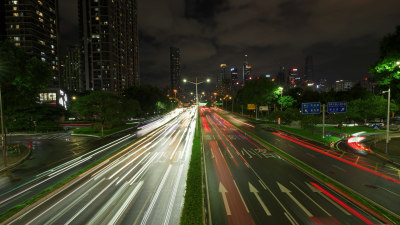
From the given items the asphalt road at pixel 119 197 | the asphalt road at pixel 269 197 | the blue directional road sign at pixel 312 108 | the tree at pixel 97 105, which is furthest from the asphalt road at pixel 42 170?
the blue directional road sign at pixel 312 108

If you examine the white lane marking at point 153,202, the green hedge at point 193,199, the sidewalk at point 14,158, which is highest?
the green hedge at point 193,199

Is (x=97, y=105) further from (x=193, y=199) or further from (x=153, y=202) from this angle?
(x=193, y=199)

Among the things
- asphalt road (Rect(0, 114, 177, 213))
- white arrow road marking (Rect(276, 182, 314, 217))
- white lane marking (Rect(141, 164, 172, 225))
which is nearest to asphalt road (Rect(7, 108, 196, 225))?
white lane marking (Rect(141, 164, 172, 225))

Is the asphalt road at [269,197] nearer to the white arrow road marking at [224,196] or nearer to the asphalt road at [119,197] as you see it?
the white arrow road marking at [224,196]

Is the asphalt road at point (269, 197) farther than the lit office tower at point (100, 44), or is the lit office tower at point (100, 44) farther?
the lit office tower at point (100, 44)

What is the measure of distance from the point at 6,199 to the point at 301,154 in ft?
91.8

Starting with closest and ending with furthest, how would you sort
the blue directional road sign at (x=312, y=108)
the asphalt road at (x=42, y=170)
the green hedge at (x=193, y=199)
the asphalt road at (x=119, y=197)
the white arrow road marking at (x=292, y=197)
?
the green hedge at (x=193, y=199), the asphalt road at (x=119, y=197), the white arrow road marking at (x=292, y=197), the asphalt road at (x=42, y=170), the blue directional road sign at (x=312, y=108)

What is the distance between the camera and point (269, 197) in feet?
40.9

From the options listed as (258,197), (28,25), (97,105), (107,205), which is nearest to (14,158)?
(107,205)

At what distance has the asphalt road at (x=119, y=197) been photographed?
10.3m

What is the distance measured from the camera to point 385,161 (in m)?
20.8

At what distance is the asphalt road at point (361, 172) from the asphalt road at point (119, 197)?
1304cm

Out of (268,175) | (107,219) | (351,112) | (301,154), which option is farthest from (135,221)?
(351,112)

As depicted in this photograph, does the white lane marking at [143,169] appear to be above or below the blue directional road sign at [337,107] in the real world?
below
